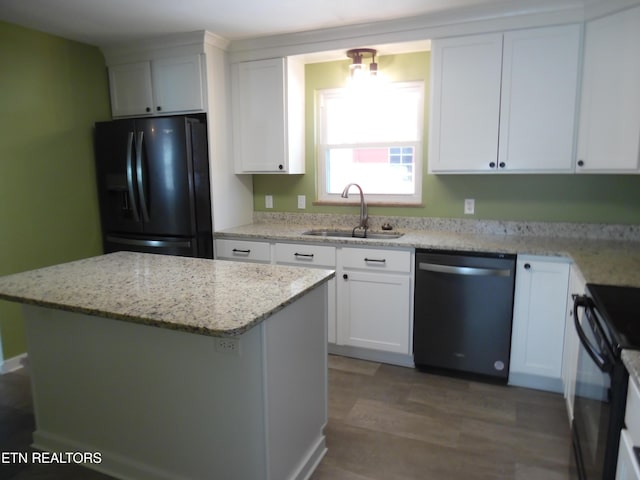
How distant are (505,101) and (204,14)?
2022 mm

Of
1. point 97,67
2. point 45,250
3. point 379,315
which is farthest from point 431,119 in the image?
point 45,250

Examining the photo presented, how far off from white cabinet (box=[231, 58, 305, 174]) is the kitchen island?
60.9 inches

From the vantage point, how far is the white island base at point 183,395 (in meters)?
1.66

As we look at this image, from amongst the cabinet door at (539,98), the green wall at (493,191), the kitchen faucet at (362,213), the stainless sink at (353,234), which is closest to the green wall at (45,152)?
the green wall at (493,191)

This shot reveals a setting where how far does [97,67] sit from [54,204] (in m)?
1.20

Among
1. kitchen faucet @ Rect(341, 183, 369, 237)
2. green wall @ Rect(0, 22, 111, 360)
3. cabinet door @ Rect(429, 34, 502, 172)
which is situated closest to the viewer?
cabinet door @ Rect(429, 34, 502, 172)

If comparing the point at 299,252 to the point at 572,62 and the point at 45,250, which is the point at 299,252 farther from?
the point at 572,62

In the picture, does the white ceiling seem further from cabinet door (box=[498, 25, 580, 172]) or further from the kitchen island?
the kitchen island

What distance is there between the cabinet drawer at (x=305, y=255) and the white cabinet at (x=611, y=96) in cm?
170

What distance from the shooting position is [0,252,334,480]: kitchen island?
1611 millimetres

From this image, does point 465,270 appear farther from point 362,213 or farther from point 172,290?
point 172,290

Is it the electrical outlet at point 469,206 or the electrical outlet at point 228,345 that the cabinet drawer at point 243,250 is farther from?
the electrical outlet at point 228,345

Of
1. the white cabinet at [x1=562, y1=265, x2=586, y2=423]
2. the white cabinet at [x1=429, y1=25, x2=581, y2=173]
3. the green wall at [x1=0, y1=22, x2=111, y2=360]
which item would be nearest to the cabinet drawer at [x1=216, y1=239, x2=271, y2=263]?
the green wall at [x1=0, y1=22, x2=111, y2=360]

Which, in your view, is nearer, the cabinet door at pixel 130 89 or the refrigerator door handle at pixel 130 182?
the refrigerator door handle at pixel 130 182
